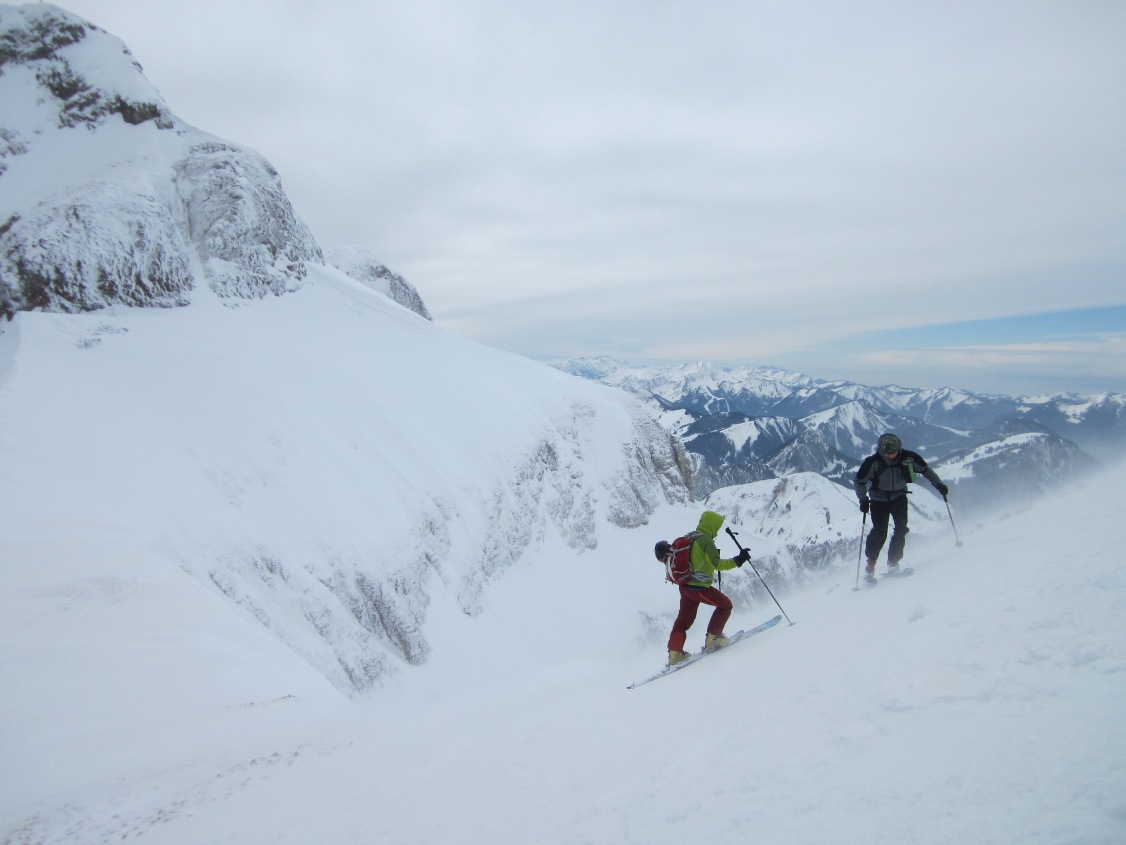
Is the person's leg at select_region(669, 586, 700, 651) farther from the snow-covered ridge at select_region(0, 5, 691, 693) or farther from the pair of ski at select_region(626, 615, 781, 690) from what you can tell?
the snow-covered ridge at select_region(0, 5, 691, 693)

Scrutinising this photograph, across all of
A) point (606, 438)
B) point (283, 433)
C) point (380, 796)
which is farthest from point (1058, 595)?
point (606, 438)

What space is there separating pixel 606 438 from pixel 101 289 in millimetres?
39202

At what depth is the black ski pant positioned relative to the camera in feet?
35.0

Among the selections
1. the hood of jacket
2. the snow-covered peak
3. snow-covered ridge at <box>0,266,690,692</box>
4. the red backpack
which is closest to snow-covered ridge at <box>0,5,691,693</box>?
snow-covered ridge at <box>0,266,690,692</box>

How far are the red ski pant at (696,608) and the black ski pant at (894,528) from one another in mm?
3073

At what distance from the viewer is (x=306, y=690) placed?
11.9m

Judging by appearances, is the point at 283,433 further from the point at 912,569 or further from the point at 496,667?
the point at 912,569

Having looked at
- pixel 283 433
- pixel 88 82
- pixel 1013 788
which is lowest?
pixel 283 433

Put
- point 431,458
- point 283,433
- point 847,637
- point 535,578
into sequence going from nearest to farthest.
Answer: point 847,637
point 283,433
point 431,458
point 535,578

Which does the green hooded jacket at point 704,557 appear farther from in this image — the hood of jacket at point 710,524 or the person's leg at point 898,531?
the person's leg at point 898,531

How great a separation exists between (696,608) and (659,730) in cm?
440

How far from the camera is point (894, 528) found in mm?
10883

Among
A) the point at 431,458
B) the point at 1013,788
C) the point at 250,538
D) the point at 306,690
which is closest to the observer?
the point at 1013,788

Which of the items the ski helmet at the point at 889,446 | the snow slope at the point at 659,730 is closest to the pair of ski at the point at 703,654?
the snow slope at the point at 659,730
